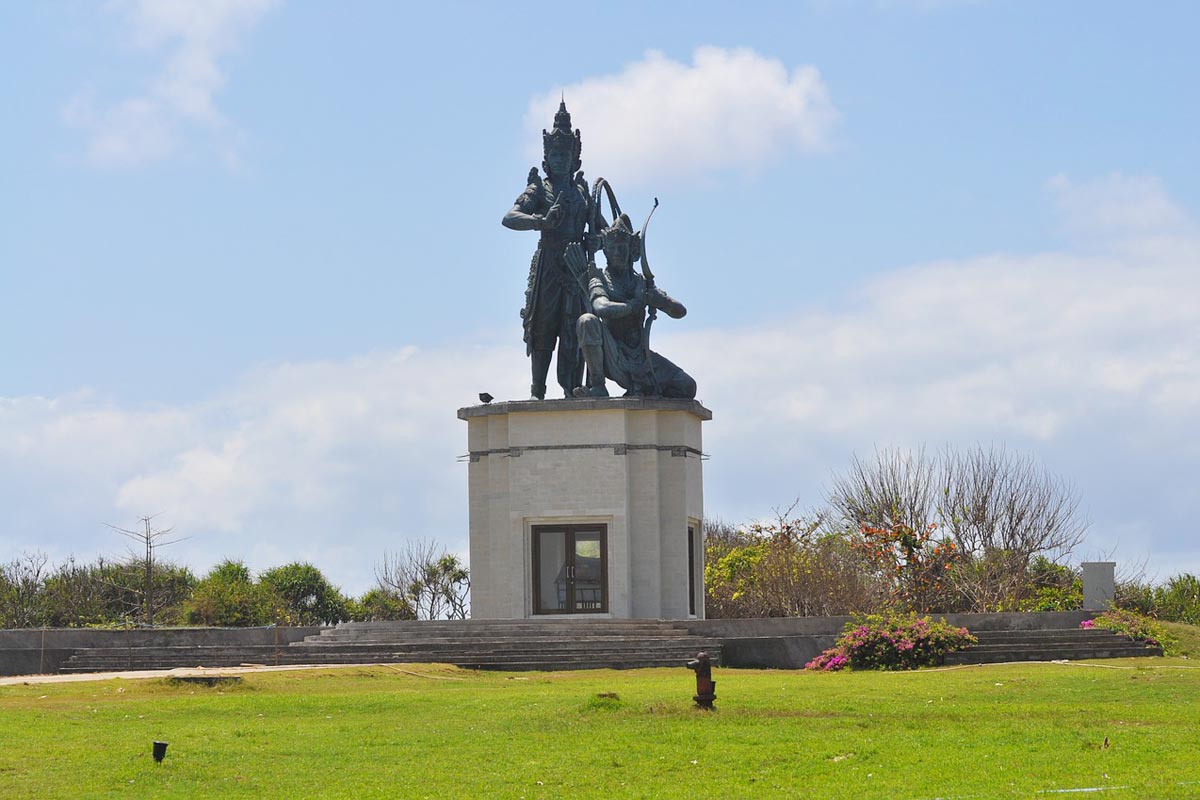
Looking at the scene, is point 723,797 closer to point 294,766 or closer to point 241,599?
point 294,766

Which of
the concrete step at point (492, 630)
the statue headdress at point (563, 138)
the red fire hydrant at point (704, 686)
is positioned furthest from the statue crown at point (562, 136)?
the red fire hydrant at point (704, 686)

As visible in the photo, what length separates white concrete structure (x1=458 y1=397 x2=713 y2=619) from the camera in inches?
1560

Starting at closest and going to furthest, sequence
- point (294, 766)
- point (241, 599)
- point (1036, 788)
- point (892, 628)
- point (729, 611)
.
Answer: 1. point (1036, 788)
2. point (294, 766)
3. point (892, 628)
4. point (729, 611)
5. point (241, 599)

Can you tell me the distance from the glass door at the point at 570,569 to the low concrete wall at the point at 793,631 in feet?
13.9

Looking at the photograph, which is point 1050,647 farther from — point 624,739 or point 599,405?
point 624,739

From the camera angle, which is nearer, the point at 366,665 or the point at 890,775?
the point at 890,775

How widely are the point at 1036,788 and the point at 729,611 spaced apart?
35.3 metres

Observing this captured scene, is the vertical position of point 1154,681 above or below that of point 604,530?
below

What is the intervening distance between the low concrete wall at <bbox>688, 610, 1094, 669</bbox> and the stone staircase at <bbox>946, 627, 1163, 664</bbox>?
3.03 feet

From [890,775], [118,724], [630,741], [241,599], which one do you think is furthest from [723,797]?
[241,599]

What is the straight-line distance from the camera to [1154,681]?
24.7m

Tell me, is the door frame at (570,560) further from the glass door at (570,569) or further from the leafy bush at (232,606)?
the leafy bush at (232,606)

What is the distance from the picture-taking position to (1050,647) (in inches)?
1243

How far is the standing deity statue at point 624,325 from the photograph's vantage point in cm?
4062
